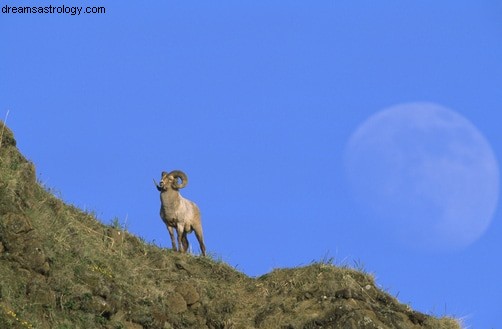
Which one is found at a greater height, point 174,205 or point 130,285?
point 174,205

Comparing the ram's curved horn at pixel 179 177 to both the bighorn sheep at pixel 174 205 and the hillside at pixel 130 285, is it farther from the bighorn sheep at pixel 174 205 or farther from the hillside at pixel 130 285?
the hillside at pixel 130 285

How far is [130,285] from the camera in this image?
19.3m

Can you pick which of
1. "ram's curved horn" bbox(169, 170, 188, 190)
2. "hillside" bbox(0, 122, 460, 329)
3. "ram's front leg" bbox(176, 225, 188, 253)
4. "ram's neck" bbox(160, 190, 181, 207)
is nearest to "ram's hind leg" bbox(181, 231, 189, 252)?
"ram's front leg" bbox(176, 225, 188, 253)

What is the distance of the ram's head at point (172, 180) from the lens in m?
25.0

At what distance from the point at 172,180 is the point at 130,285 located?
20.2 feet

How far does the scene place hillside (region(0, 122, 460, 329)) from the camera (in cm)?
1712

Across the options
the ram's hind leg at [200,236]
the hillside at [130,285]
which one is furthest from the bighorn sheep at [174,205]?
the hillside at [130,285]

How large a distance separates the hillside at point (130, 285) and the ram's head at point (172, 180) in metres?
2.67

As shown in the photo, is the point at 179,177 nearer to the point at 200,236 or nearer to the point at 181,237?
the point at 181,237

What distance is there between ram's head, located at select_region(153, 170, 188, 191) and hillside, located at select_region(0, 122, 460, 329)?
2.67m

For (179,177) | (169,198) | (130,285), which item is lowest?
(130,285)

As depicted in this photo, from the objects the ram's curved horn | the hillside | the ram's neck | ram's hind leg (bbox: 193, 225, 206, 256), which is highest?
the ram's curved horn

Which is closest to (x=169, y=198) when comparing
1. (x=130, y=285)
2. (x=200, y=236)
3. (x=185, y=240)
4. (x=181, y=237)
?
(x=181, y=237)

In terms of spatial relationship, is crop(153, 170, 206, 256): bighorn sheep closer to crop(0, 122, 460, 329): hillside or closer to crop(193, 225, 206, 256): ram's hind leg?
crop(193, 225, 206, 256): ram's hind leg
